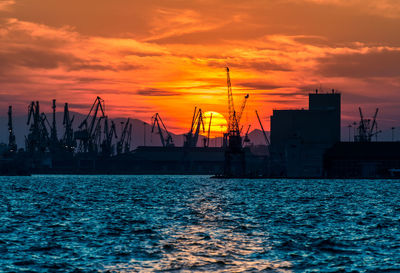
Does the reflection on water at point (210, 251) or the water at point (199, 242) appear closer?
the reflection on water at point (210, 251)

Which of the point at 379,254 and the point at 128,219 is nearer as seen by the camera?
the point at 379,254

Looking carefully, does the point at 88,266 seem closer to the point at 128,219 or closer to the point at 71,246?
the point at 71,246

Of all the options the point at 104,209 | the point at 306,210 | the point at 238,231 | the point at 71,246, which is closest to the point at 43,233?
the point at 71,246

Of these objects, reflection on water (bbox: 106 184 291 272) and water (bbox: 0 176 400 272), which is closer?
reflection on water (bbox: 106 184 291 272)

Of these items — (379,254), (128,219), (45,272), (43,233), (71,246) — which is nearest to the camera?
(45,272)

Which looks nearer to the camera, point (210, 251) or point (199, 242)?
point (210, 251)

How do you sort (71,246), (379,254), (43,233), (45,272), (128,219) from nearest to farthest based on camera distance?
(45,272) → (379,254) → (71,246) → (43,233) → (128,219)

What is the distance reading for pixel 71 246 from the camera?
3722cm

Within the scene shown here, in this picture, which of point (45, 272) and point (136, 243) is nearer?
point (45, 272)

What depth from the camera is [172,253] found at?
34594 mm

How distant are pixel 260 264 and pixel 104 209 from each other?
134 feet

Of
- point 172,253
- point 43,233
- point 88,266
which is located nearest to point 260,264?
point 172,253

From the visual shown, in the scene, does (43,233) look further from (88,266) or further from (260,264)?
(260,264)

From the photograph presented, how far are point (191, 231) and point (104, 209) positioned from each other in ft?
84.8
